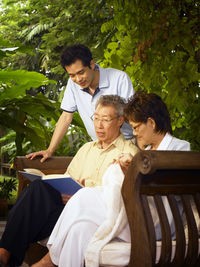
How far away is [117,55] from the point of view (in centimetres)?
308

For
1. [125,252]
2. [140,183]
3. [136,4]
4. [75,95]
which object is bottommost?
[125,252]

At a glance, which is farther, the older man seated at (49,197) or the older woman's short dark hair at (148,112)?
the older man seated at (49,197)

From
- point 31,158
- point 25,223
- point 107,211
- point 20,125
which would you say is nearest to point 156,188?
point 107,211

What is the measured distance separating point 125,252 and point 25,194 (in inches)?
26.6

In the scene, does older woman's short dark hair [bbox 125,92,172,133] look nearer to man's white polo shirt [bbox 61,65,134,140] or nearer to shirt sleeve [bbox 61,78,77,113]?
man's white polo shirt [bbox 61,65,134,140]

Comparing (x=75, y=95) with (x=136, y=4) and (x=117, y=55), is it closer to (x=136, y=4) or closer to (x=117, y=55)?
(x=117, y=55)

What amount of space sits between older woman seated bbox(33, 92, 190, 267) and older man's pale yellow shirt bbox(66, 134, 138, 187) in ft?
1.43

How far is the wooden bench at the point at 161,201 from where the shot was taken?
5.44 ft

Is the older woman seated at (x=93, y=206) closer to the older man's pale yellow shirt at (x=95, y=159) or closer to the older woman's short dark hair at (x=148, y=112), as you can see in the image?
the older woman's short dark hair at (x=148, y=112)

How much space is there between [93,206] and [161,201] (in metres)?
0.28

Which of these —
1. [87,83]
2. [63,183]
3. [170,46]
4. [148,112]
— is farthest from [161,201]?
[87,83]

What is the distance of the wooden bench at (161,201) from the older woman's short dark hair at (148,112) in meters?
0.31

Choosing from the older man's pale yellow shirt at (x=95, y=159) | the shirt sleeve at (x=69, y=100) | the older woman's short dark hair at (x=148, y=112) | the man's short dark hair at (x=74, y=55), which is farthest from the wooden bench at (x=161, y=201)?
the shirt sleeve at (x=69, y=100)

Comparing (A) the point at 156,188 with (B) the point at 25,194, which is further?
(B) the point at 25,194
